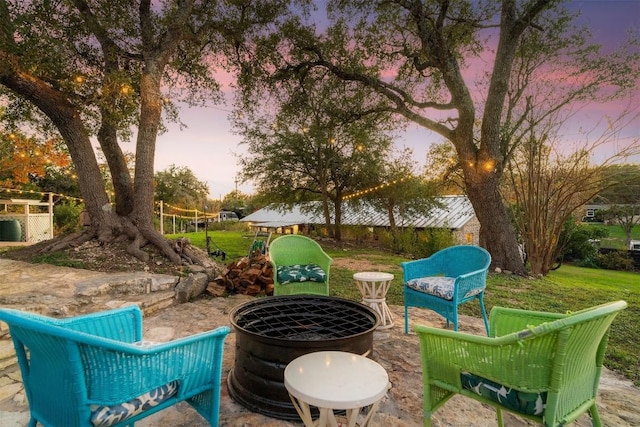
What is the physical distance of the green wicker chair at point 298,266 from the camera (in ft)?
13.5

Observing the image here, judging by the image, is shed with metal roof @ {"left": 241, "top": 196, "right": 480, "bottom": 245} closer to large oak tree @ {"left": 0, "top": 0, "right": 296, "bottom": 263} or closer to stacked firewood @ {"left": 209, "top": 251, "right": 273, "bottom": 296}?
large oak tree @ {"left": 0, "top": 0, "right": 296, "bottom": 263}

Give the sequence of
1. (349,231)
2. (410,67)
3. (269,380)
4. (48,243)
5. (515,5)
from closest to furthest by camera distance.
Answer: (269,380)
(48,243)
(515,5)
(410,67)
(349,231)

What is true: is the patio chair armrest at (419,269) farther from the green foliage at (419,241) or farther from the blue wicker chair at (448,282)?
the green foliage at (419,241)

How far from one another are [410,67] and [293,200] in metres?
8.10

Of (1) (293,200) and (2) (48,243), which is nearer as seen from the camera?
(2) (48,243)

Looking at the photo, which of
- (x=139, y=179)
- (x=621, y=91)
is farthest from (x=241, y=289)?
(x=621, y=91)

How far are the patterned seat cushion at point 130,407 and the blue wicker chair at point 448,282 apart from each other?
2588 millimetres

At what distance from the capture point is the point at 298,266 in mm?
4352

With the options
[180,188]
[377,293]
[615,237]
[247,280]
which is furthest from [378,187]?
[615,237]

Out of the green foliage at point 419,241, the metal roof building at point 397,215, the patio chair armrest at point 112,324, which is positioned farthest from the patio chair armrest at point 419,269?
the metal roof building at point 397,215

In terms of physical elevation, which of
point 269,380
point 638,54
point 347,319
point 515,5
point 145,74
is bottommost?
point 269,380

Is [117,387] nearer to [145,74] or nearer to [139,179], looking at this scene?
[139,179]

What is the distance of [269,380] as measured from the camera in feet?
7.02

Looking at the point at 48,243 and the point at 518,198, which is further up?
the point at 518,198
